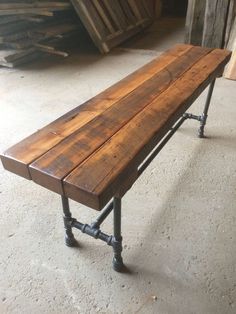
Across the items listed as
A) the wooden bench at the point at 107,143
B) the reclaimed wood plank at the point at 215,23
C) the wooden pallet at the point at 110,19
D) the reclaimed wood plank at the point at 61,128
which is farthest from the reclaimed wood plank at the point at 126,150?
the wooden pallet at the point at 110,19

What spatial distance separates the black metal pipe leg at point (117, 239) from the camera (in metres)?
1.09

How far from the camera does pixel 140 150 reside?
1.01m

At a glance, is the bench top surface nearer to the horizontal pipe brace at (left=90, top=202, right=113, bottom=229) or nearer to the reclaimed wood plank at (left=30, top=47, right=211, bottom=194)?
the reclaimed wood plank at (left=30, top=47, right=211, bottom=194)

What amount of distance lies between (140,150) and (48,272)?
0.70m

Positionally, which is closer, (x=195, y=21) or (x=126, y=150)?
(x=126, y=150)

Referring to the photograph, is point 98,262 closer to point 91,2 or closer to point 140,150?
point 140,150

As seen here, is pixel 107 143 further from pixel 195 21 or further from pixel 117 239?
pixel 195 21

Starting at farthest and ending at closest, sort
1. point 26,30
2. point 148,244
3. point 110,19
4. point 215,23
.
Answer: point 110,19 < point 26,30 < point 215,23 < point 148,244

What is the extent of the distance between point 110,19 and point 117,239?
12.7 feet

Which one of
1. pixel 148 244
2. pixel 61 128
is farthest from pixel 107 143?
pixel 148 244

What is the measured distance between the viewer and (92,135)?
42.5 inches

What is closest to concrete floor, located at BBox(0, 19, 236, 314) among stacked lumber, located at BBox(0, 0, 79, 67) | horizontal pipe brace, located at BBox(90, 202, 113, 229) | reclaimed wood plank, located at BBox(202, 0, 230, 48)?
horizontal pipe brace, located at BBox(90, 202, 113, 229)

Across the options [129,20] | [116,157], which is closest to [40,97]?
[116,157]

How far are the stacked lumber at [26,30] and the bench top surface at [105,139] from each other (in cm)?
244
